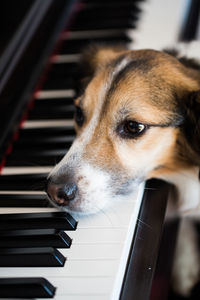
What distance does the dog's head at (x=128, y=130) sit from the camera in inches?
52.1

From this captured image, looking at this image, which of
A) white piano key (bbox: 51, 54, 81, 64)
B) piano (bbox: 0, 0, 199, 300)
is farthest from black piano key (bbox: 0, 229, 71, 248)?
white piano key (bbox: 51, 54, 81, 64)

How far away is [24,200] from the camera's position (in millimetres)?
1286

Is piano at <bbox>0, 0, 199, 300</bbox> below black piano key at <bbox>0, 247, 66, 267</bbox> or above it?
above

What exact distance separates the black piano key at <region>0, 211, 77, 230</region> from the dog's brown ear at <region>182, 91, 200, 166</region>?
555 mm

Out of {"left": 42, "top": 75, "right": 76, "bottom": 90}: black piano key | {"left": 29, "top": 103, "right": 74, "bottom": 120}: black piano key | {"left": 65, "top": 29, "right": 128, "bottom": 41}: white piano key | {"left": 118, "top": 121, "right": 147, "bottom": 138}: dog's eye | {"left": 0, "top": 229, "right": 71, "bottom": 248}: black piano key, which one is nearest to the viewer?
{"left": 0, "top": 229, "right": 71, "bottom": 248}: black piano key

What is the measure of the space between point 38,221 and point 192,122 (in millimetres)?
672

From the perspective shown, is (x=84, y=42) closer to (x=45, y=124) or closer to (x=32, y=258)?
(x=45, y=124)

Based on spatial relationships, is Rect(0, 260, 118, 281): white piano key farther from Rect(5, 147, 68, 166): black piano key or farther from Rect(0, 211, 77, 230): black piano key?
Rect(5, 147, 68, 166): black piano key

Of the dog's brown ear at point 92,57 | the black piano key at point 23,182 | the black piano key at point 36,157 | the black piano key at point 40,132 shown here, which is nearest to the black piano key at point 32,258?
the black piano key at point 23,182

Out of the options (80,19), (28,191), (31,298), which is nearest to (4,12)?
(80,19)

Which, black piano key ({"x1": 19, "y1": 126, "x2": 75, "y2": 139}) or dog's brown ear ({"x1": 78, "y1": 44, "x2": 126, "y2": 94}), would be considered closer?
black piano key ({"x1": 19, "y1": 126, "x2": 75, "y2": 139})

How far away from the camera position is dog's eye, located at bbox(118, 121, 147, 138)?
4.53ft

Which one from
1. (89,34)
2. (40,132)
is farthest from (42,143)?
(89,34)

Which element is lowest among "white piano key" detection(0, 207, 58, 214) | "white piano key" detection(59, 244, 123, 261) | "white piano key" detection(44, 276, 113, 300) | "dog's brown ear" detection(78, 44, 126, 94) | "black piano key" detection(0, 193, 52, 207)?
"white piano key" detection(44, 276, 113, 300)
